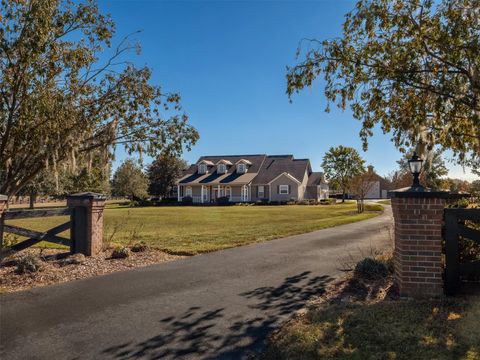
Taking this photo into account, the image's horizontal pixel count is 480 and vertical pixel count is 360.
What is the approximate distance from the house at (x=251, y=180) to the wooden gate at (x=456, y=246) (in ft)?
150

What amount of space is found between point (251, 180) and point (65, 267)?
44917 mm

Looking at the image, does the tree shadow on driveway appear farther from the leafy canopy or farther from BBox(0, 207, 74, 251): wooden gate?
the leafy canopy

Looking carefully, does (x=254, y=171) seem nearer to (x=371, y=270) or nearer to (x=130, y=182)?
(x=130, y=182)

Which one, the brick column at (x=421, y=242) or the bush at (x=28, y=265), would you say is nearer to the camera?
the brick column at (x=421, y=242)

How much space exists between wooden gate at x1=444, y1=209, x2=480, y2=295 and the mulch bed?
684 centimetres

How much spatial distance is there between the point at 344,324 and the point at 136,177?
176ft

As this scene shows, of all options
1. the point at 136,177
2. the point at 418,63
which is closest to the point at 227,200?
the point at 136,177

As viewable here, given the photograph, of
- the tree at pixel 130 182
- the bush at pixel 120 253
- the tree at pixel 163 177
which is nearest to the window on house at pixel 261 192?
the tree at pixel 163 177

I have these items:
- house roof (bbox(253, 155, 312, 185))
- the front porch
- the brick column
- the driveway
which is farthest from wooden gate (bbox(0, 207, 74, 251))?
house roof (bbox(253, 155, 312, 185))

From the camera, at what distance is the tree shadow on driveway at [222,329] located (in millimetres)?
4270

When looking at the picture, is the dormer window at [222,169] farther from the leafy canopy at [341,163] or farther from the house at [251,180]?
the leafy canopy at [341,163]

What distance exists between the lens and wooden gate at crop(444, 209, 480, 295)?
5691 millimetres

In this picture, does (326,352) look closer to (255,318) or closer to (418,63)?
(255,318)

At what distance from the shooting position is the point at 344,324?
4.75 m
